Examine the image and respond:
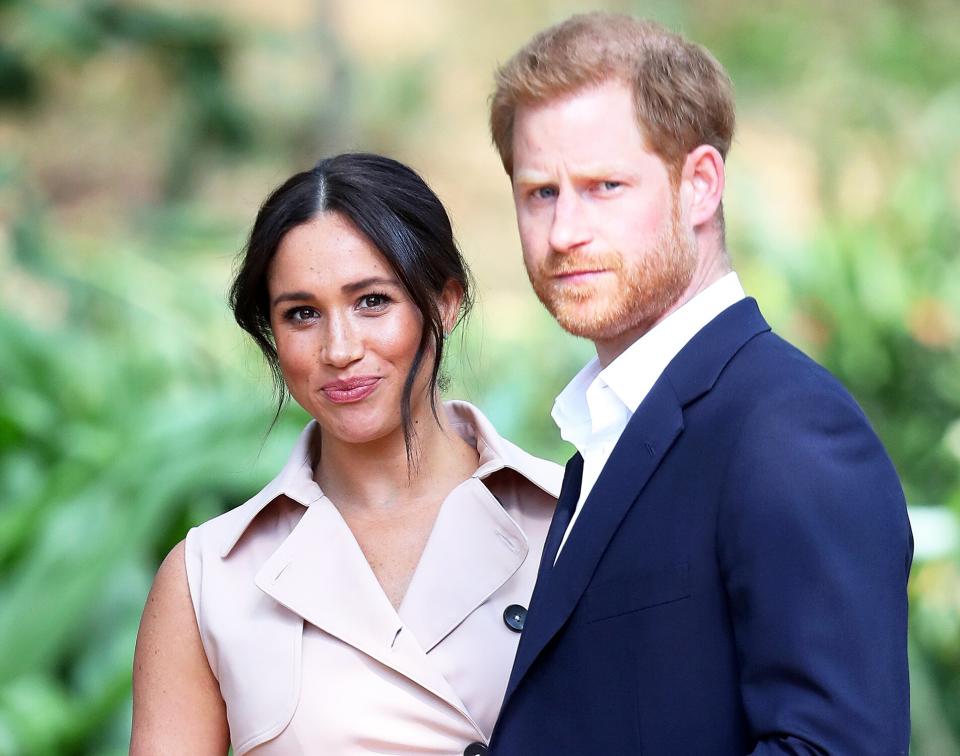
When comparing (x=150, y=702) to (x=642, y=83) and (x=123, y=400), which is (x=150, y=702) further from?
(x=123, y=400)

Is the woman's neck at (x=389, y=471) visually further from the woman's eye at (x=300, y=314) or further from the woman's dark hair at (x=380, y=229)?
the woman's eye at (x=300, y=314)

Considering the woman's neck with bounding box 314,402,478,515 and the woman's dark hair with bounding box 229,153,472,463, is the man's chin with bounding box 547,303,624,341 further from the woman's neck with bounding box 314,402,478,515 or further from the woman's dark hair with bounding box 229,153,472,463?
the woman's neck with bounding box 314,402,478,515

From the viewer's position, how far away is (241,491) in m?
3.54

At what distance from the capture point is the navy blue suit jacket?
1339 mm

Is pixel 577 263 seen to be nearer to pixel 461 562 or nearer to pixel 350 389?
pixel 350 389

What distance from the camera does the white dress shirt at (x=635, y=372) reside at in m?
1.61

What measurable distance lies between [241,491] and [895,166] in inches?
220

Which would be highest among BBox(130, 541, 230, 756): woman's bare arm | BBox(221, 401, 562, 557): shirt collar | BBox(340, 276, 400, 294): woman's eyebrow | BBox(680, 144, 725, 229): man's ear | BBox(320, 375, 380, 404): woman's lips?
BBox(340, 276, 400, 294): woman's eyebrow

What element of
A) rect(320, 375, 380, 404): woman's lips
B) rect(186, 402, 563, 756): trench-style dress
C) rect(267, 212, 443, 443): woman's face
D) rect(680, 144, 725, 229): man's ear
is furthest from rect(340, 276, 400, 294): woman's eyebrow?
rect(680, 144, 725, 229): man's ear

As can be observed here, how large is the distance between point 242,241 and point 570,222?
5917 millimetres

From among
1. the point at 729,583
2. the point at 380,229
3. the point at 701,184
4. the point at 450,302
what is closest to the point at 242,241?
the point at 450,302

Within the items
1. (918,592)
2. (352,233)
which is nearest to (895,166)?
(918,592)

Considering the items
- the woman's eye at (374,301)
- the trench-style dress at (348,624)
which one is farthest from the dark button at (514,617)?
the woman's eye at (374,301)

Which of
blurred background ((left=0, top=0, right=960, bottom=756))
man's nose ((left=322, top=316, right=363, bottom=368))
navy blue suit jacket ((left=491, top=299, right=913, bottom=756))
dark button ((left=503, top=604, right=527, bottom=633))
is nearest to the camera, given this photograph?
navy blue suit jacket ((left=491, top=299, right=913, bottom=756))
